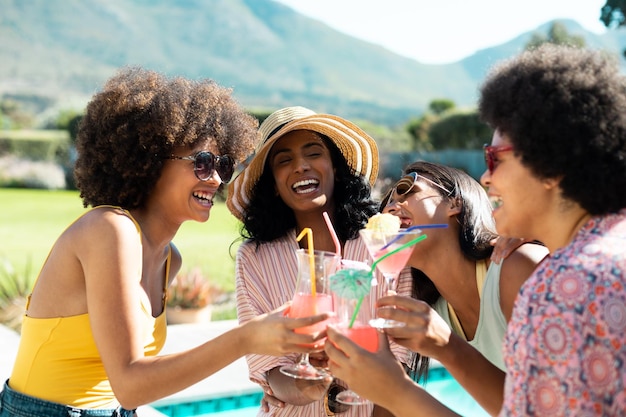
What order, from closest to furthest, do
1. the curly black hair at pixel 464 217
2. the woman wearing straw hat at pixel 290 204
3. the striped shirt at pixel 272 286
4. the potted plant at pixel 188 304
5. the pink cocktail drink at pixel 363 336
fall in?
the pink cocktail drink at pixel 363 336
the curly black hair at pixel 464 217
the striped shirt at pixel 272 286
the woman wearing straw hat at pixel 290 204
the potted plant at pixel 188 304

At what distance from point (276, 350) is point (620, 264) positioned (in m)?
1.19

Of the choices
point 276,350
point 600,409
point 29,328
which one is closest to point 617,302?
point 600,409

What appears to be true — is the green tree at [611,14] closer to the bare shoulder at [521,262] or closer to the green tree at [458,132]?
the bare shoulder at [521,262]

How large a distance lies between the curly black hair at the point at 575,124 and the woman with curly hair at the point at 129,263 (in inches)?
38.1

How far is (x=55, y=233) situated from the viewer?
23.1 metres

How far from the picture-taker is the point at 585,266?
1970 millimetres

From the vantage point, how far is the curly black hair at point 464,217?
11.9ft

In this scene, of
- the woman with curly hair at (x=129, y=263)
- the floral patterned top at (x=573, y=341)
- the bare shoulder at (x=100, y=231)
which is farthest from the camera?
the bare shoulder at (x=100, y=231)

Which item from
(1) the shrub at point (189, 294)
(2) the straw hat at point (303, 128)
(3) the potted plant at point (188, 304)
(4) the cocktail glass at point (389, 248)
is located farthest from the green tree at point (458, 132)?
(4) the cocktail glass at point (389, 248)

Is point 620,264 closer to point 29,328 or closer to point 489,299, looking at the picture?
point 489,299

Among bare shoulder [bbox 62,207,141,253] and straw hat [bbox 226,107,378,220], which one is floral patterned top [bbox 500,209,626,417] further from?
straw hat [bbox 226,107,378,220]

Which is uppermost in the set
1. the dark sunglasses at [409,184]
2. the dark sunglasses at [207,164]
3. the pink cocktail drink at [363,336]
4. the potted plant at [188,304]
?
the dark sunglasses at [207,164]

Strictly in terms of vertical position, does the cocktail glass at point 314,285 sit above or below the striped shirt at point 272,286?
above

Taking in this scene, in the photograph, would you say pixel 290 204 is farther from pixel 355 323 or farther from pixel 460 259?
pixel 355 323
